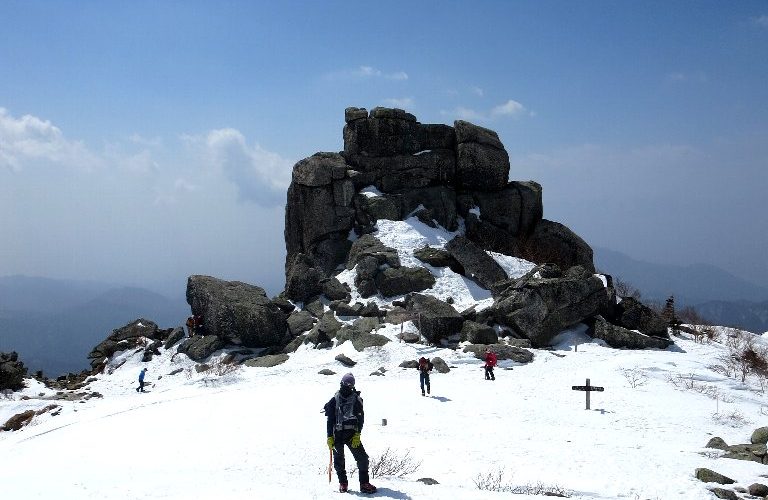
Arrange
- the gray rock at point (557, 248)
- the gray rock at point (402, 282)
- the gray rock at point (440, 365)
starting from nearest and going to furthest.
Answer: the gray rock at point (440, 365)
the gray rock at point (402, 282)
the gray rock at point (557, 248)

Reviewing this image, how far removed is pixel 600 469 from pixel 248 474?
10367mm

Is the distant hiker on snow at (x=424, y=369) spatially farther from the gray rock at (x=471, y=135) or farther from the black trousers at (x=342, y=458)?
the gray rock at (x=471, y=135)

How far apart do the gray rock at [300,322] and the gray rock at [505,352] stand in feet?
44.1

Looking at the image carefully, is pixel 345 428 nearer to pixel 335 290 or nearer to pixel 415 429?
pixel 415 429

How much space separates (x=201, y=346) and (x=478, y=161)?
33097 millimetres

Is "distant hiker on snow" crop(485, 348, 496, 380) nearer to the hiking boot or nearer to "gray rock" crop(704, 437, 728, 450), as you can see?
"gray rock" crop(704, 437, 728, 450)

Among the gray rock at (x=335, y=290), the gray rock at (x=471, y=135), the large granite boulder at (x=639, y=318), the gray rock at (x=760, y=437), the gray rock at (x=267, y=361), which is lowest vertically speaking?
the gray rock at (x=267, y=361)

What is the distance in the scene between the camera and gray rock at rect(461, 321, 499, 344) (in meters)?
35.9

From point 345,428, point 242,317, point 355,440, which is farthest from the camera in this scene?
point 242,317

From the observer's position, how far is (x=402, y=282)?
1706 inches

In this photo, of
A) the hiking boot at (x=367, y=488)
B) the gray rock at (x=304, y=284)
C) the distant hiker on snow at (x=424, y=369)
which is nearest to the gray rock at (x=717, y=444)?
the distant hiker on snow at (x=424, y=369)

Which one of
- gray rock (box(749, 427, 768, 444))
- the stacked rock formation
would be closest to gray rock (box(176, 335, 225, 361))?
the stacked rock formation

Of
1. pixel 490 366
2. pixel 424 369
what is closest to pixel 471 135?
pixel 490 366

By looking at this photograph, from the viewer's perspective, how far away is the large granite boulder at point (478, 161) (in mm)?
56031
